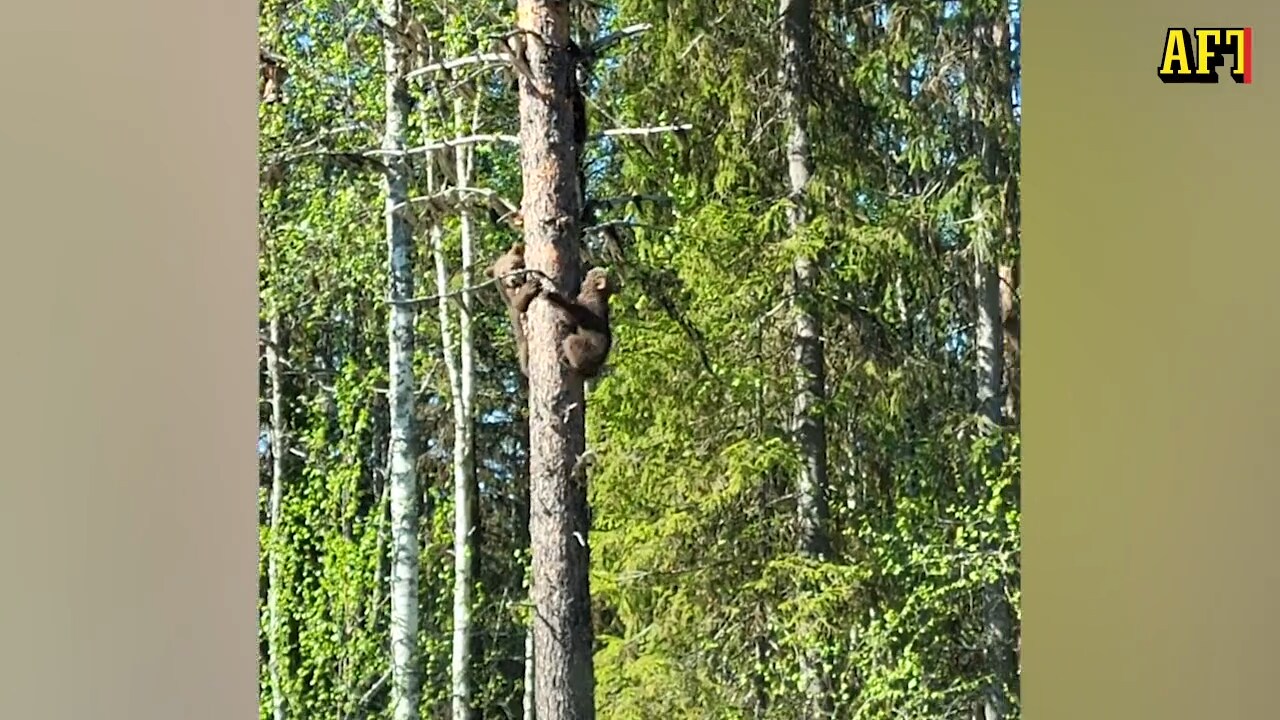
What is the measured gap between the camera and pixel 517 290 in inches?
83.7

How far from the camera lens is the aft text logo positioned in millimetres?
2287

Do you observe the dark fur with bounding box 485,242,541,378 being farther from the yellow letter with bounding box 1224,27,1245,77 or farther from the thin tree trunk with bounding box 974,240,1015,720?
the yellow letter with bounding box 1224,27,1245,77

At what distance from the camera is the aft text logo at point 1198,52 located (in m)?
2.29

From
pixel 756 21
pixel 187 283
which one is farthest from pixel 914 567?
pixel 187 283

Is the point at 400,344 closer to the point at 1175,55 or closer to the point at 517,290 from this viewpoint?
the point at 517,290

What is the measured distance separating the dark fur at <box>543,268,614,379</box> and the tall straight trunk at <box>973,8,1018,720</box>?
732 mm

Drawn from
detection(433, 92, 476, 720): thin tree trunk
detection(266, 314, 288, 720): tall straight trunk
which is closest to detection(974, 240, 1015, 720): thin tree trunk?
detection(433, 92, 476, 720): thin tree trunk

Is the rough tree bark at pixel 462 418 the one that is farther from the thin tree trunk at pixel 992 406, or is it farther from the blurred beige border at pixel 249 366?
the thin tree trunk at pixel 992 406

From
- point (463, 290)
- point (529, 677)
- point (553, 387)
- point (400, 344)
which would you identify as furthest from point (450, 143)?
point (529, 677)

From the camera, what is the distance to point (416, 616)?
82.7 inches

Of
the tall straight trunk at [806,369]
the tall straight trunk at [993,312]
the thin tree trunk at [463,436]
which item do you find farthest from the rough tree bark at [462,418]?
the tall straight trunk at [993,312]

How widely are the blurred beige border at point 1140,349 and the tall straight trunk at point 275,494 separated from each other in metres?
1.43

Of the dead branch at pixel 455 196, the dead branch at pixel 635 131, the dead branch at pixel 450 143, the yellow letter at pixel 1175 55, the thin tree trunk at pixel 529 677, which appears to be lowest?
the thin tree trunk at pixel 529 677

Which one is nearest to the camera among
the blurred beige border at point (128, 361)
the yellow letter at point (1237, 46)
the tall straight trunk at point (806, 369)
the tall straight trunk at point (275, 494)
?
the blurred beige border at point (128, 361)
